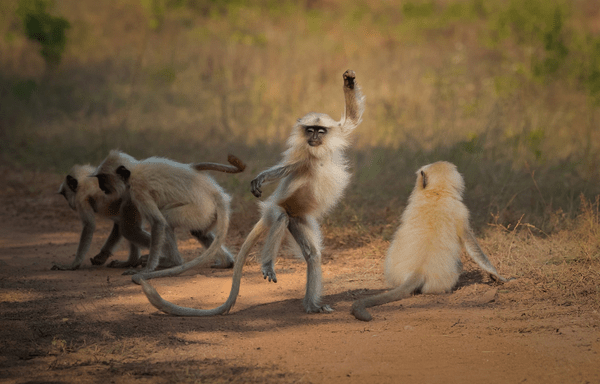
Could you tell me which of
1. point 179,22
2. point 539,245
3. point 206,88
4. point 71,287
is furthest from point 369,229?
point 179,22

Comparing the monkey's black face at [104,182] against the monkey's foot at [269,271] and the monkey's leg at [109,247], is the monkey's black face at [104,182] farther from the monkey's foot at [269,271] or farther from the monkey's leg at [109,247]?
the monkey's foot at [269,271]

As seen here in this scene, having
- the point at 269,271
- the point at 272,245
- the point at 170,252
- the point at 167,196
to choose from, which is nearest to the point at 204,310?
the point at 269,271

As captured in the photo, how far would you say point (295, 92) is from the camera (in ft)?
45.9

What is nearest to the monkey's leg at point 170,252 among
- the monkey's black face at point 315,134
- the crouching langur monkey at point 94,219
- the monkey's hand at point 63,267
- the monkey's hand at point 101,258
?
the crouching langur monkey at point 94,219

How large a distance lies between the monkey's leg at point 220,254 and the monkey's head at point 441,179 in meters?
2.43

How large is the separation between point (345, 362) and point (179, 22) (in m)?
18.9

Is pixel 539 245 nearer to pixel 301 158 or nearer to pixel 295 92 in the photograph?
pixel 301 158

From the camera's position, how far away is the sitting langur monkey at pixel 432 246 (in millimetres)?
4977

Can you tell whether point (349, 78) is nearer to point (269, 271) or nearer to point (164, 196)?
point (269, 271)

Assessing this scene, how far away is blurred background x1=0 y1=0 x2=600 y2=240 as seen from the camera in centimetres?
878

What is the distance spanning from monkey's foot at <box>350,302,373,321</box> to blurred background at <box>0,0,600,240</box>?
257 cm

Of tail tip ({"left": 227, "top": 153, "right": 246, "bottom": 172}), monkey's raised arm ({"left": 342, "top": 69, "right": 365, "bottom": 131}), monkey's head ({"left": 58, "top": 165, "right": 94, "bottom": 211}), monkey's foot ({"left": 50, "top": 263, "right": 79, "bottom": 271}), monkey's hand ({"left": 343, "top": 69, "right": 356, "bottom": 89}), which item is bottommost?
monkey's foot ({"left": 50, "top": 263, "right": 79, "bottom": 271})

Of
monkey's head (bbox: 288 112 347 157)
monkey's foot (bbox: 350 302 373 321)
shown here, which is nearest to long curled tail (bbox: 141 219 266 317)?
monkey's head (bbox: 288 112 347 157)

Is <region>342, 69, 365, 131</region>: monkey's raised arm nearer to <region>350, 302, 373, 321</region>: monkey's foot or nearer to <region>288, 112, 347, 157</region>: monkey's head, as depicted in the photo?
<region>288, 112, 347, 157</region>: monkey's head
